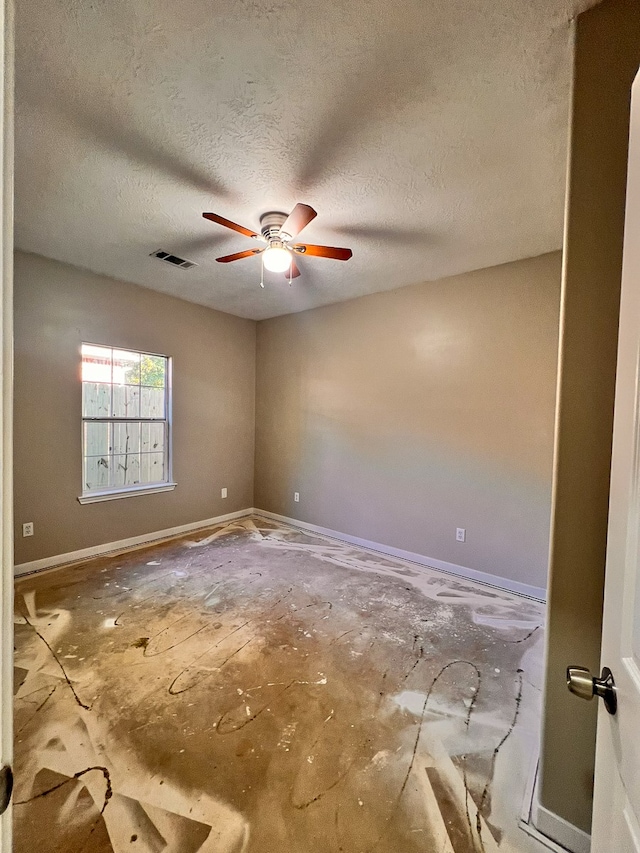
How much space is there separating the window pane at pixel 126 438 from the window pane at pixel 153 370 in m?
0.50

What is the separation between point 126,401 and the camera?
385cm

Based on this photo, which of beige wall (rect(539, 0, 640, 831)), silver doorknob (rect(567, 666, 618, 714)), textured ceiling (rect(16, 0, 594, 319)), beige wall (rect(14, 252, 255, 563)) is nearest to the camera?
silver doorknob (rect(567, 666, 618, 714))

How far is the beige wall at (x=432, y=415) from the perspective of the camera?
292 centimetres

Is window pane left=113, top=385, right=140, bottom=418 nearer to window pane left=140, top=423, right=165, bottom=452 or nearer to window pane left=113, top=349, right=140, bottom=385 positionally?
window pane left=113, top=349, right=140, bottom=385

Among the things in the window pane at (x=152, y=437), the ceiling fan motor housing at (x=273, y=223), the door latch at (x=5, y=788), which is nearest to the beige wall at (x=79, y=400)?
the window pane at (x=152, y=437)

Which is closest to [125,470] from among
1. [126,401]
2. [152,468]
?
[152,468]

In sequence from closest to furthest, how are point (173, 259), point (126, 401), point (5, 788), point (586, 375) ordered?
point (5, 788) < point (586, 375) < point (173, 259) < point (126, 401)

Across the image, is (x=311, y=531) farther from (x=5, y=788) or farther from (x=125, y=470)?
(x=5, y=788)

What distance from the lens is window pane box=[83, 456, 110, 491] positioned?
3.54 meters

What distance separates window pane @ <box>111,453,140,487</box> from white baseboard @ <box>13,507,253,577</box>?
60 centimetres

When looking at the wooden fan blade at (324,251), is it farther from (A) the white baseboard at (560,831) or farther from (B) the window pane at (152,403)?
(A) the white baseboard at (560,831)

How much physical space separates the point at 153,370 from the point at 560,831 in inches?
172

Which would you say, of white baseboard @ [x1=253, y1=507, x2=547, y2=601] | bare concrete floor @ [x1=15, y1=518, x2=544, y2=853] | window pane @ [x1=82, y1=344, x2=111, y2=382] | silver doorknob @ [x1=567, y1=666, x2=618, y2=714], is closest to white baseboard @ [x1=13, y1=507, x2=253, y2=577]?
bare concrete floor @ [x1=15, y1=518, x2=544, y2=853]

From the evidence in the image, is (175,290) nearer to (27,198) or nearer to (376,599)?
(27,198)
